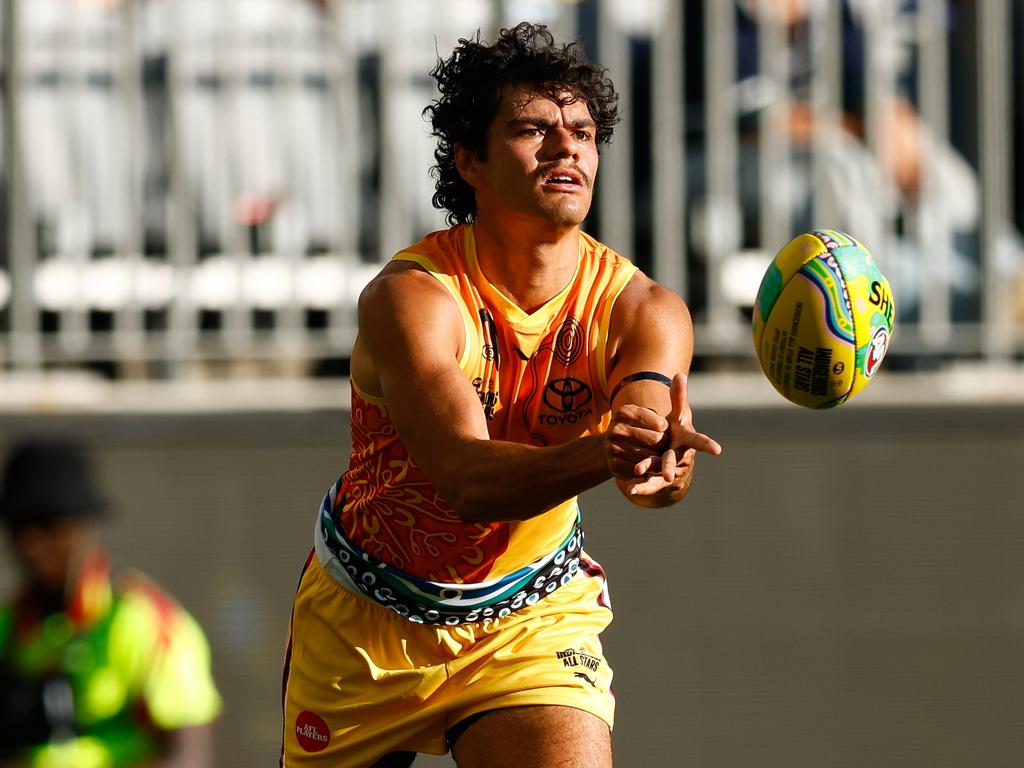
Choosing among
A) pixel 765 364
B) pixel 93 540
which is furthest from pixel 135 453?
pixel 765 364

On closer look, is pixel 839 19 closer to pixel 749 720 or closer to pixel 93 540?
pixel 749 720

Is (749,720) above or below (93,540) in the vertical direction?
below

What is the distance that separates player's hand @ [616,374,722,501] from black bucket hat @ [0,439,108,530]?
2655 millimetres

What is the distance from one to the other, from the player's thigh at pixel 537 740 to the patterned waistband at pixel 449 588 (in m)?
0.27

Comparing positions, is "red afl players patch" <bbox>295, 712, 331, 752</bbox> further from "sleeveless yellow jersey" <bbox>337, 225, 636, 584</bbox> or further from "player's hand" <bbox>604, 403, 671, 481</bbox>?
"player's hand" <bbox>604, 403, 671, 481</bbox>

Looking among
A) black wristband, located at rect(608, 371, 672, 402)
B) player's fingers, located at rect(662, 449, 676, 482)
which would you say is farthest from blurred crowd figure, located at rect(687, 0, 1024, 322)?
player's fingers, located at rect(662, 449, 676, 482)

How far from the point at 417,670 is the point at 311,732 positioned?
0.38 meters

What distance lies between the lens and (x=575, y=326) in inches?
163

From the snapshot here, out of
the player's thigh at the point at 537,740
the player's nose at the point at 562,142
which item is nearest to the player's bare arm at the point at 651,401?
the player's nose at the point at 562,142

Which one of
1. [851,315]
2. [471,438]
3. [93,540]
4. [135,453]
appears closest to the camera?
[471,438]

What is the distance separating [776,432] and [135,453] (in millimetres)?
2601

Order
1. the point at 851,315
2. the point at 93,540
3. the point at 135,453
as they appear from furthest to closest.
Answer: the point at 135,453
the point at 93,540
the point at 851,315

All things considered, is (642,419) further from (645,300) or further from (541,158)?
(541,158)

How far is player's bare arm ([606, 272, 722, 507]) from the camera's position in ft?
11.2
